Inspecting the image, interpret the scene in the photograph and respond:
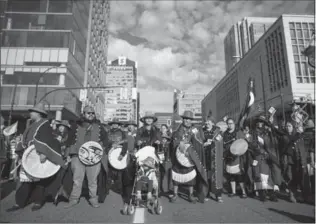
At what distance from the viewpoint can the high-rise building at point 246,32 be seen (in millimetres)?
78250

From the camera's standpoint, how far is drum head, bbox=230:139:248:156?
216 inches

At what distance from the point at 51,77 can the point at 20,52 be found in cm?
565

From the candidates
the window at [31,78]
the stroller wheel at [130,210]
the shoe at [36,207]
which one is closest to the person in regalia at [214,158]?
the stroller wheel at [130,210]

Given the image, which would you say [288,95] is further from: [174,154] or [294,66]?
[174,154]

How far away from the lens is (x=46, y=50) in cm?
2908

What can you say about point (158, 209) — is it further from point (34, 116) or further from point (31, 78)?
point (31, 78)

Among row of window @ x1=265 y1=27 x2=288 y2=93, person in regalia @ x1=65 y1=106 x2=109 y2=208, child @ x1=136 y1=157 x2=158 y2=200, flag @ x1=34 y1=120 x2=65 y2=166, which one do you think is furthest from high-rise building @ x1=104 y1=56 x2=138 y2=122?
child @ x1=136 y1=157 x2=158 y2=200

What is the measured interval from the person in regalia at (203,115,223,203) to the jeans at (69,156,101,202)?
2.77 meters

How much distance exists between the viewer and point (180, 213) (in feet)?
13.1

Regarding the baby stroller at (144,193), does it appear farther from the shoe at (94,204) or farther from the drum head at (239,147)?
the drum head at (239,147)

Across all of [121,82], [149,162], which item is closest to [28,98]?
[149,162]

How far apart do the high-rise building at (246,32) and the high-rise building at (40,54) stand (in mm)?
66819

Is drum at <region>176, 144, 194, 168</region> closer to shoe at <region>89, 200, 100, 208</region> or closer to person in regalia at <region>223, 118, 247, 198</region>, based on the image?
person in regalia at <region>223, 118, 247, 198</region>

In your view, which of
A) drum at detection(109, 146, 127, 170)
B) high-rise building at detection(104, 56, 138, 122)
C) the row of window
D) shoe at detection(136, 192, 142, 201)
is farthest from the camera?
high-rise building at detection(104, 56, 138, 122)
